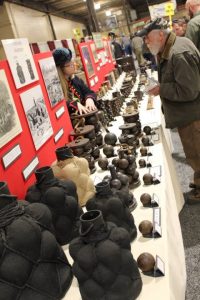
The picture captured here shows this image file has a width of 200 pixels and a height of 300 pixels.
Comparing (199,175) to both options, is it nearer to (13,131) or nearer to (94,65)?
(13,131)

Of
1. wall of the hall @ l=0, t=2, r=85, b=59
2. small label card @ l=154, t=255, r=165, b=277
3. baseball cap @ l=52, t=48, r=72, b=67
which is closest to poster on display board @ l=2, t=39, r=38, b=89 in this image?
baseball cap @ l=52, t=48, r=72, b=67

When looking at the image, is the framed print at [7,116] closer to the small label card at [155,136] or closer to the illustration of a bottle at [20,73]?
the illustration of a bottle at [20,73]

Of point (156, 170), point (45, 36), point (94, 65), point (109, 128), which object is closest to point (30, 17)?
point (45, 36)

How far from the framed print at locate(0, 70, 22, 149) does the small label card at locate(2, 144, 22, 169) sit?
0.20ft

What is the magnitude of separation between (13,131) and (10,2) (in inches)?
310

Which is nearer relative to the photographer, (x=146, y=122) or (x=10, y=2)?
(x=146, y=122)

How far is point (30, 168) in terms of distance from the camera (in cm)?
215

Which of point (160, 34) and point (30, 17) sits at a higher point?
point (30, 17)

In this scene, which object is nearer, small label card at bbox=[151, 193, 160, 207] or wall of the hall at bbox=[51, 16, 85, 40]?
small label card at bbox=[151, 193, 160, 207]

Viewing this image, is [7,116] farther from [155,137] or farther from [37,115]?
[155,137]

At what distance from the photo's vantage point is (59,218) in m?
1.60

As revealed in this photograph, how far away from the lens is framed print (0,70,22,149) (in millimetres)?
1881

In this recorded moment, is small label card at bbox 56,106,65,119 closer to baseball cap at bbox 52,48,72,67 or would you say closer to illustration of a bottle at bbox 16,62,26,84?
baseball cap at bbox 52,48,72,67

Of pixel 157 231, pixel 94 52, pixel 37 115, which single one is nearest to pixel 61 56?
pixel 37 115
